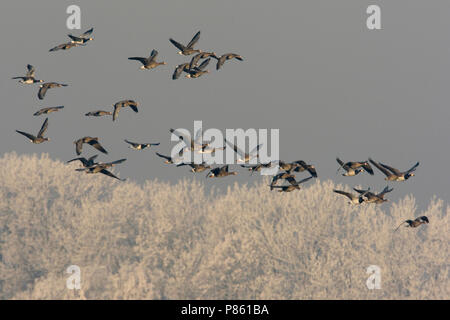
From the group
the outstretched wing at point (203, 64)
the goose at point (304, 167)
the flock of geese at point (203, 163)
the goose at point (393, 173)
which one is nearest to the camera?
the goose at point (393, 173)

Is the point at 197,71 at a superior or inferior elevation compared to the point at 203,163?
superior

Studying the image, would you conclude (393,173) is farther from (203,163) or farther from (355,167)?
(203,163)

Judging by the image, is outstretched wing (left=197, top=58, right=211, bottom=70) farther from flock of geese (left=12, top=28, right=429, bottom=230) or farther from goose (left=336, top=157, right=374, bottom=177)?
goose (left=336, top=157, right=374, bottom=177)

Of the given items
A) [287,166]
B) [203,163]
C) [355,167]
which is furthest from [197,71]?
[355,167]

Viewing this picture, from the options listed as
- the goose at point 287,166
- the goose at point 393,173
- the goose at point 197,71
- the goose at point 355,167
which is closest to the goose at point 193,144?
the goose at point 197,71

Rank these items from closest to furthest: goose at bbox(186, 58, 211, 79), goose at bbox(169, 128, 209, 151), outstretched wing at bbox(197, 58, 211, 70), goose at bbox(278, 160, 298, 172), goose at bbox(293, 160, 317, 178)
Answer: goose at bbox(293, 160, 317, 178) < goose at bbox(278, 160, 298, 172) < goose at bbox(169, 128, 209, 151) < goose at bbox(186, 58, 211, 79) < outstretched wing at bbox(197, 58, 211, 70)

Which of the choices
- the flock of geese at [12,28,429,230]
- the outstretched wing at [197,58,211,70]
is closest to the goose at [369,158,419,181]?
the flock of geese at [12,28,429,230]

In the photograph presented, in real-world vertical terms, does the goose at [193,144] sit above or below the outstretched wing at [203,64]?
below

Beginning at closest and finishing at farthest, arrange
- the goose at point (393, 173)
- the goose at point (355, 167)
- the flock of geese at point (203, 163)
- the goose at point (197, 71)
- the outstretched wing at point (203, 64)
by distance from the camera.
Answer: the goose at point (393, 173) < the flock of geese at point (203, 163) < the goose at point (355, 167) < the goose at point (197, 71) < the outstretched wing at point (203, 64)

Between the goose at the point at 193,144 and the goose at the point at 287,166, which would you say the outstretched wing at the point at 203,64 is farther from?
the goose at the point at 287,166

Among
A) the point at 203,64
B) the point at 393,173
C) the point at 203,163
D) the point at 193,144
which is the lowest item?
the point at 393,173

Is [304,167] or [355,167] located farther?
[304,167]
